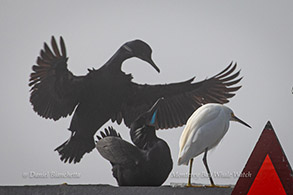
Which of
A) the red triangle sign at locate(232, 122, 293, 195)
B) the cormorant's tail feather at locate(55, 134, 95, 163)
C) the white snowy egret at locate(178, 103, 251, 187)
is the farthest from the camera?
the cormorant's tail feather at locate(55, 134, 95, 163)

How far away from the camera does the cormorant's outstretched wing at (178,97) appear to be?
7.16ft

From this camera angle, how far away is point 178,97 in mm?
2236

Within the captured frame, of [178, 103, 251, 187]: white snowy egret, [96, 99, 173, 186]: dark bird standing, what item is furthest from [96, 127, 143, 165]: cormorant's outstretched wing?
[178, 103, 251, 187]: white snowy egret

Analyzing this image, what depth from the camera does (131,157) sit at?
1.71 metres

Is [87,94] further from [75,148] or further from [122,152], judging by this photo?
[122,152]

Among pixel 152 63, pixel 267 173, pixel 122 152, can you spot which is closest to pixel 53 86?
pixel 152 63

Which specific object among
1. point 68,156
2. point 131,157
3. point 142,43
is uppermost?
point 142,43

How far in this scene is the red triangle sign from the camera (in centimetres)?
120

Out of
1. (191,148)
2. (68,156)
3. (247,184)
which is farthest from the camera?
(68,156)

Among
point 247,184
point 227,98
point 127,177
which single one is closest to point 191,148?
point 127,177

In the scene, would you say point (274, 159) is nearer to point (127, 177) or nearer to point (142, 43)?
point (127, 177)

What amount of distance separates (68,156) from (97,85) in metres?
0.32

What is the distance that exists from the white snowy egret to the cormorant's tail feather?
1.97ft

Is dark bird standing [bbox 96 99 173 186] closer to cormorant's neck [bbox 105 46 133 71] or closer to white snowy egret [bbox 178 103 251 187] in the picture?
white snowy egret [bbox 178 103 251 187]
